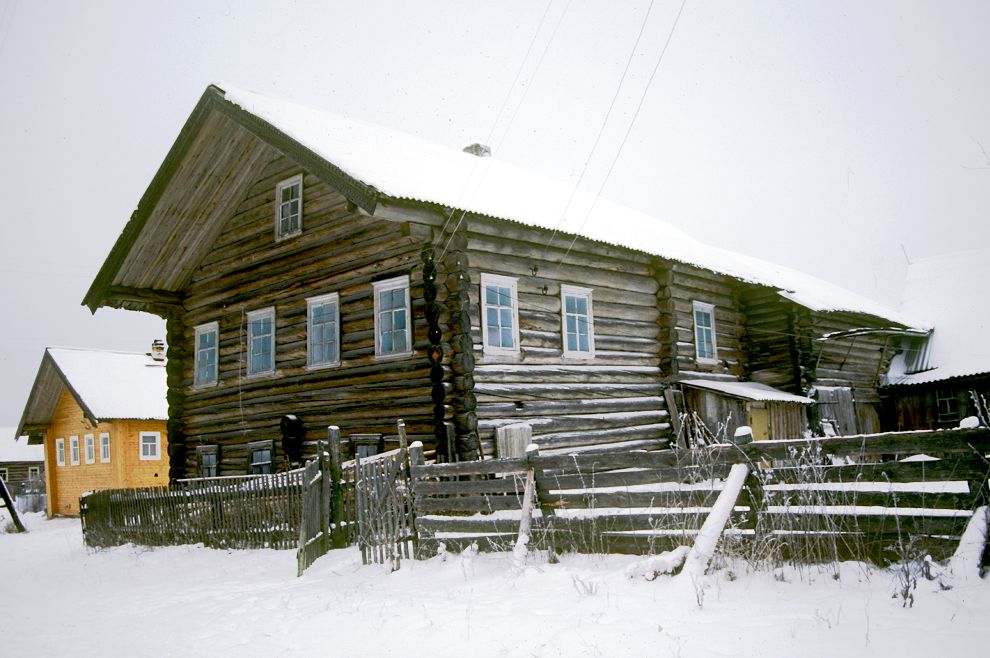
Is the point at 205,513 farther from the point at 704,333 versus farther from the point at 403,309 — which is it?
the point at 704,333

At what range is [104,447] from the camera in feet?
91.8

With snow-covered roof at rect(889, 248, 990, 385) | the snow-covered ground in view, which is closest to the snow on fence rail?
the snow-covered ground

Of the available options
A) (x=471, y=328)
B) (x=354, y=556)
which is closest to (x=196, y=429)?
(x=471, y=328)

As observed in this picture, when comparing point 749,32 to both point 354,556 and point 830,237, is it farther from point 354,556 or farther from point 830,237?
point 354,556

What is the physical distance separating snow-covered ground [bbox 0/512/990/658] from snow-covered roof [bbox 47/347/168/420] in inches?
778

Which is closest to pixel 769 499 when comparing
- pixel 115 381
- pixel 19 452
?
pixel 115 381

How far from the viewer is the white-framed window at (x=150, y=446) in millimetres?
27828

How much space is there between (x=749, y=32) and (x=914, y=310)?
597 ft

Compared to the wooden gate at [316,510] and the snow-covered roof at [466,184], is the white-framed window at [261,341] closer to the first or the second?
the snow-covered roof at [466,184]

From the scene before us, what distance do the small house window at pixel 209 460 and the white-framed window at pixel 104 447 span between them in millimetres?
13458

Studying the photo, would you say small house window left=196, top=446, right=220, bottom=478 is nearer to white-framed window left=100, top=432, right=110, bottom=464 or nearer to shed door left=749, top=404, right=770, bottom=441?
shed door left=749, top=404, right=770, bottom=441

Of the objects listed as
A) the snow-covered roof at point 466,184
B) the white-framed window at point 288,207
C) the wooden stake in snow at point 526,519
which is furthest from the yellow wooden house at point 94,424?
the wooden stake in snow at point 526,519

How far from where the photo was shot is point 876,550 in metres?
5.61

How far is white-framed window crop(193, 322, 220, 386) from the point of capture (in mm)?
16453
